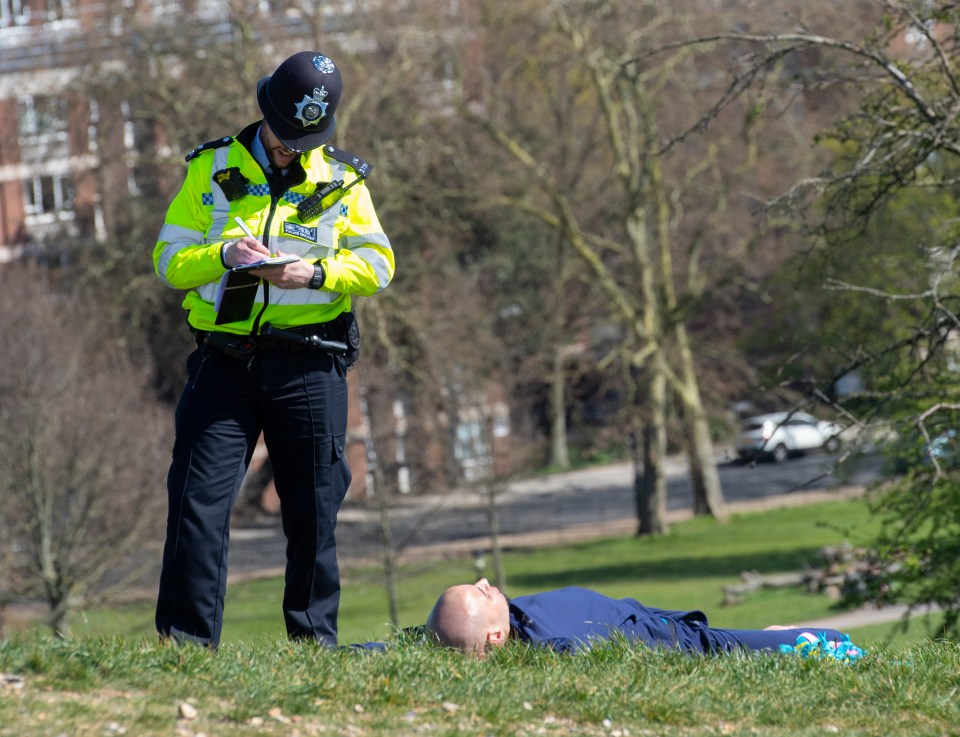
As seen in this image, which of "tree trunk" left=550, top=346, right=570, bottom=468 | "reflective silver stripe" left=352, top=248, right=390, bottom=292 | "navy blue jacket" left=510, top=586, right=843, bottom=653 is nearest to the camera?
"reflective silver stripe" left=352, top=248, right=390, bottom=292

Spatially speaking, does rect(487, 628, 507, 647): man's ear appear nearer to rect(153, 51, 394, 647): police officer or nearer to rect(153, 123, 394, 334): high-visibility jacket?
rect(153, 51, 394, 647): police officer

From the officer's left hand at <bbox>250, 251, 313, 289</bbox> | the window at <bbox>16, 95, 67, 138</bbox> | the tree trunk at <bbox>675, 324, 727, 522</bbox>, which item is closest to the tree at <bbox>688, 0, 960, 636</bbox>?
the officer's left hand at <bbox>250, 251, 313, 289</bbox>

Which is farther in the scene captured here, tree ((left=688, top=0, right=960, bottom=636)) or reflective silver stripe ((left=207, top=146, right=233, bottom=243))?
tree ((left=688, top=0, right=960, bottom=636))

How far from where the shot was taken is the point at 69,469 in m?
24.7

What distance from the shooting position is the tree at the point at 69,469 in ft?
78.5

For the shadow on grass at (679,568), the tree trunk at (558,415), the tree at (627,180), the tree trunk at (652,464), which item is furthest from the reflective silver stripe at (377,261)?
the tree trunk at (558,415)

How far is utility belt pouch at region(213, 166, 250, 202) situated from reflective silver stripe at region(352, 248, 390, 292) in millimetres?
504

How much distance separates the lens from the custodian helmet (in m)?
5.08

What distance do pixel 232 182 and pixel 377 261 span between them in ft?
2.12

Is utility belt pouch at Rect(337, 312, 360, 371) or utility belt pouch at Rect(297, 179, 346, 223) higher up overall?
utility belt pouch at Rect(297, 179, 346, 223)

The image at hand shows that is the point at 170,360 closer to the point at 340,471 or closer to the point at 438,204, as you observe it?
the point at 438,204

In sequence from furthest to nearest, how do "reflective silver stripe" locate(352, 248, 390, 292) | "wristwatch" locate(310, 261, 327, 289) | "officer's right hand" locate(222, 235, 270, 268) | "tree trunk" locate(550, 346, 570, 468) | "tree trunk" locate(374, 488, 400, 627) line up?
"tree trunk" locate(550, 346, 570, 468)
"tree trunk" locate(374, 488, 400, 627)
"reflective silver stripe" locate(352, 248, 390, 292)
"wristwatch" locate(310, 261, 327, 289)
"officer's right hand" locate(222, 235, 270, 268)

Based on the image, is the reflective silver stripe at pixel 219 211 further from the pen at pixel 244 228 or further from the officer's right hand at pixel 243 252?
the officer's right hand at pixel 243 252

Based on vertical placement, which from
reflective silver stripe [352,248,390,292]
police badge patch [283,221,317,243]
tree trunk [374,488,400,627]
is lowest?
tree trunk [374,488,400,627]
